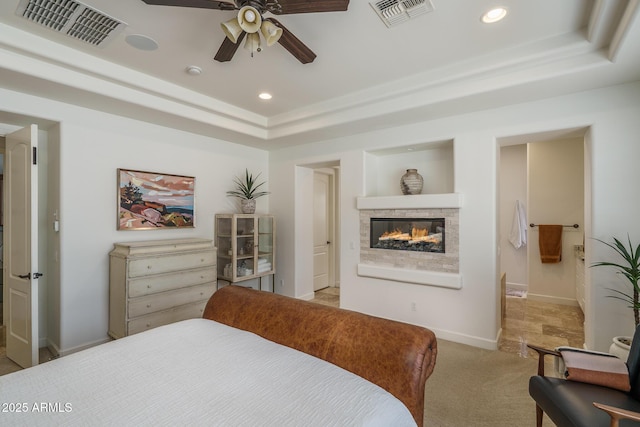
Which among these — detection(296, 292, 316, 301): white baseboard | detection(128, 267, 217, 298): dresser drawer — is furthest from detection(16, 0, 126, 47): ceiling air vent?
detection(296, 292, 316, 301): white baseboard

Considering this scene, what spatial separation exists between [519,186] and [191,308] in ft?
18.9

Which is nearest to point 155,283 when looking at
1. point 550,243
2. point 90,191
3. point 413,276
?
point 90,191

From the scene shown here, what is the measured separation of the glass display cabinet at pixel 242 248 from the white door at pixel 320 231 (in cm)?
117

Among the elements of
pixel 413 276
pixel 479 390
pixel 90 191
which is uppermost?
pixel 90 191

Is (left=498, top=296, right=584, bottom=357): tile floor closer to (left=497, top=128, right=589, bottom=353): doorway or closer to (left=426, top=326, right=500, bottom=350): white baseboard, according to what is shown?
(left=497, top=128, right=589, bottom=353): doorway

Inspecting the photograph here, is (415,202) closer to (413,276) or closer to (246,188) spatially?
(413,276)

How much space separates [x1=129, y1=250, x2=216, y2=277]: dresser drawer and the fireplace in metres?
2.10

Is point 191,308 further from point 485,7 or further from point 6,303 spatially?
point 485,7

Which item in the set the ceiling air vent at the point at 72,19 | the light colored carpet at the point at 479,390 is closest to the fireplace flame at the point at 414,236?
the light colored carpet at the point at 479,390

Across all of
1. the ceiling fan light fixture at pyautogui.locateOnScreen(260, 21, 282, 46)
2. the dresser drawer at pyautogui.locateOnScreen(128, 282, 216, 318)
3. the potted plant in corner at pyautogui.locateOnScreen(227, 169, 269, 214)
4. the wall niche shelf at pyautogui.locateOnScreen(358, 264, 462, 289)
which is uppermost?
the ceiling fan light fixture at pyautogui.locateOnScreen(260, 21, 282, 46)

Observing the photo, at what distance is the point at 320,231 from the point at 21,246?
4.11 m

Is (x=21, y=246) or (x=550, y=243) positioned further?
(x=550, y=243)

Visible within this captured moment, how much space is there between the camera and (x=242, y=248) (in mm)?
4414

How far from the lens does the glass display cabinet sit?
13.9 ft
